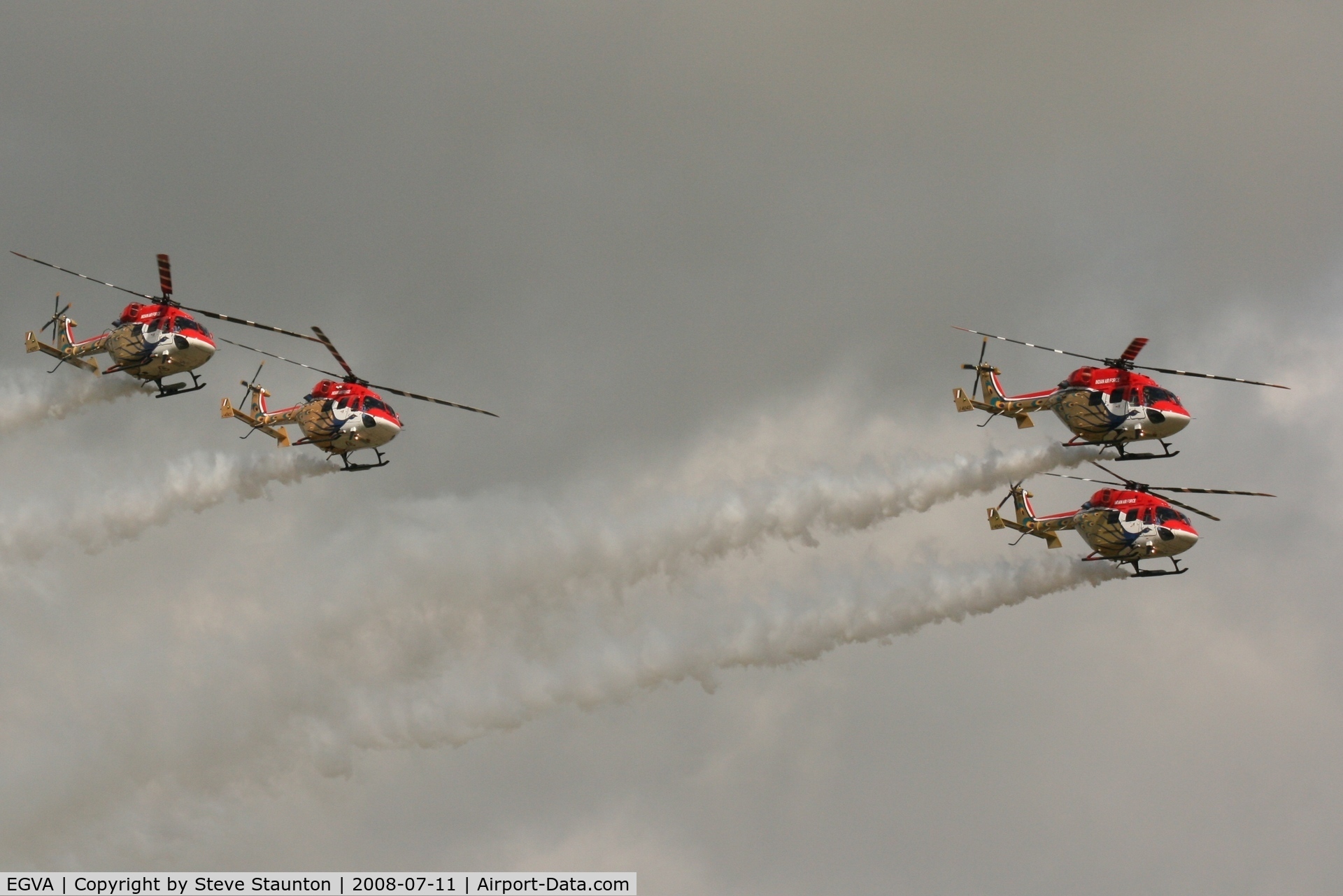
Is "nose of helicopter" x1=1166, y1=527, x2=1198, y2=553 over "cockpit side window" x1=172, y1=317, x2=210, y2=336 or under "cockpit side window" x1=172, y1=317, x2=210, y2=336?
under

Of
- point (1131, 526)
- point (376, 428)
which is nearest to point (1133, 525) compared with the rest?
point (1131, 526)

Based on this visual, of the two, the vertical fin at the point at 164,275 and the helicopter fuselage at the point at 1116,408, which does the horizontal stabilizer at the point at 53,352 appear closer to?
the vertical fin at the point at 164,275

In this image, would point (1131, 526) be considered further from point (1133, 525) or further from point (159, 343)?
point (159, 343)

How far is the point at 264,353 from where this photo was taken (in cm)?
9056

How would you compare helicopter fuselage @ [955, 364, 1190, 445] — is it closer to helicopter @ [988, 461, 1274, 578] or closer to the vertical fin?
helicopter @ [988, 461, 1274, 578]

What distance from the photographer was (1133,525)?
94.8m

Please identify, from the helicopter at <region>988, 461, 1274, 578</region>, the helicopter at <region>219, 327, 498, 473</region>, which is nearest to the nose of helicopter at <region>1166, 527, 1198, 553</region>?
the helicopter at <region>988, 461, 1274, 578</region>

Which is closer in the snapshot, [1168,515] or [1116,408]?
[1116,408]

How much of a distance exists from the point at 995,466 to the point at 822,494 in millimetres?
6810

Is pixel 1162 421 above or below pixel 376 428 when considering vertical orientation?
below

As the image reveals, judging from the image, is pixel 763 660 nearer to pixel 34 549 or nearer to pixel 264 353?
pixel 264 353

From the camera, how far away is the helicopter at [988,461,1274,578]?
9462 centimetres

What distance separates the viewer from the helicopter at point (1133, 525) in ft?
310

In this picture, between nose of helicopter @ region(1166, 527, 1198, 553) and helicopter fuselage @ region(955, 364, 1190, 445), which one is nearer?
helicopter fuselage @ region(955, 364, 1190, 445)
